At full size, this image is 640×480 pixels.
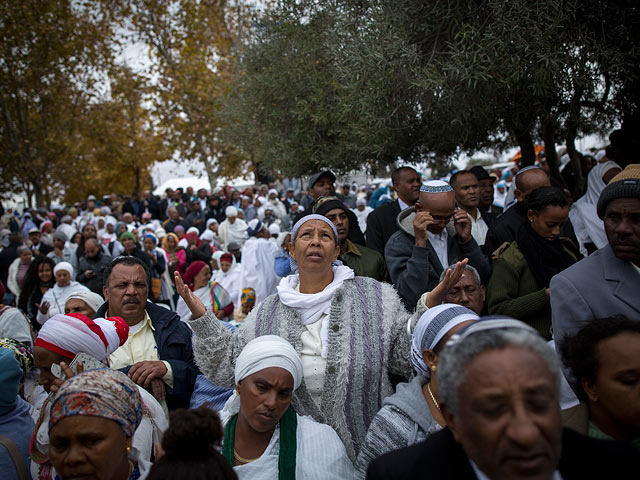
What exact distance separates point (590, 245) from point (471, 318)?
4889mm

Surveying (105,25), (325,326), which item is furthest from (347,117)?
(105,25)

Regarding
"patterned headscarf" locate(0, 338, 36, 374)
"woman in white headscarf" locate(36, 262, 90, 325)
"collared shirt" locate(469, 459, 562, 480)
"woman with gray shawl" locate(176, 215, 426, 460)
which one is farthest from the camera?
"woman in white headscarf" locate(36, 262, 90, 325)

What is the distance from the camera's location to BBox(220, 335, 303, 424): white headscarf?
288cm

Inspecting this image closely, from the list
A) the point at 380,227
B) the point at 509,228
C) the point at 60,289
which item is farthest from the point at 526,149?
the point at 60,289

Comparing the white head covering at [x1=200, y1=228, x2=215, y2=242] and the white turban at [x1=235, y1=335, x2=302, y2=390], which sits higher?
the white head covering at [x1=200, y1=228, x2=215, y2=242]

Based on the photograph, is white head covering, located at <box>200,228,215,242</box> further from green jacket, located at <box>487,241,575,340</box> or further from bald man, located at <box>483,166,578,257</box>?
green jacket, located at <box>487,241,575,340</box>

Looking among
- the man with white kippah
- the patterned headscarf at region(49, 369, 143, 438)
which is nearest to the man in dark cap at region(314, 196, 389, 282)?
the patterned headscarf at region(49, 369, 143, 438)

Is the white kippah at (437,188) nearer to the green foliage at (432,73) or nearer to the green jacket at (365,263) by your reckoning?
the green jacket at (365,263)

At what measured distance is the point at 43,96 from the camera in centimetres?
2450

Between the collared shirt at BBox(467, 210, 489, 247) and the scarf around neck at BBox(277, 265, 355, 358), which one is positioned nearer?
the scarf around neck at BBox(277, 265, 355, 358)

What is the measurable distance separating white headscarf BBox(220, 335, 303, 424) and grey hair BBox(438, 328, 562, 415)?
137cm

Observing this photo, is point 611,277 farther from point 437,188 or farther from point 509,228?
point 509,228

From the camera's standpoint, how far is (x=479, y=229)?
6.09m

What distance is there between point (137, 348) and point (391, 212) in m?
3.19
